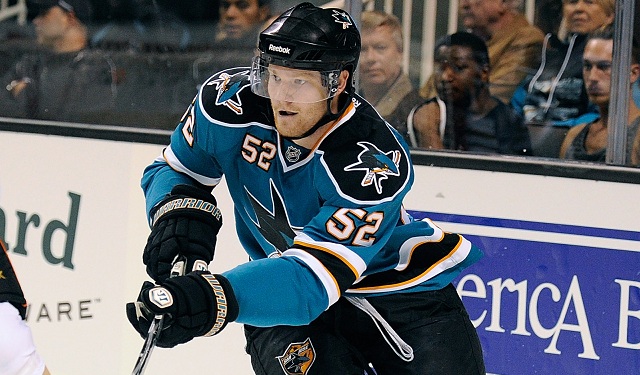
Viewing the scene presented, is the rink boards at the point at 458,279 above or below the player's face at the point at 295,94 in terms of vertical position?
below

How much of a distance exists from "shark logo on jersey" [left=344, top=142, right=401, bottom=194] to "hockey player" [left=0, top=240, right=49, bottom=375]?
698mm

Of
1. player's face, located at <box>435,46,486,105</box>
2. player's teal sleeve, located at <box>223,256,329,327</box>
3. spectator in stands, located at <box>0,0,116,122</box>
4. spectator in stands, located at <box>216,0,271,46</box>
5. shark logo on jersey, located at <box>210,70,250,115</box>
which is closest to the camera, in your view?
player's teal sleeve, located at <box>223,256,329,327</box>

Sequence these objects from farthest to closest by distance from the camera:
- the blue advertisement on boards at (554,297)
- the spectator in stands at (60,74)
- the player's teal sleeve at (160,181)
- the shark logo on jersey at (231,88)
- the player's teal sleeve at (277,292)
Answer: the spectator in stands at (60,74), the blue advertisement on boards at (554,297), the player's teal sleeve at (160,181), the shark logo on jersey at (231,88), the player's teal sleeve at (277,292)

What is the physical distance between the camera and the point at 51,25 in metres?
4.13

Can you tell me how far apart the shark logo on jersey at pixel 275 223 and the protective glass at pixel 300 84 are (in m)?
0.22

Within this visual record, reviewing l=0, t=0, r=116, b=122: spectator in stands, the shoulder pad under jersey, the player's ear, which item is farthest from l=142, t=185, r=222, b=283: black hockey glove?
l=0, t=0, r=116, b=122: spectator in stands

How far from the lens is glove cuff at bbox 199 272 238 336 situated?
6.48 feet

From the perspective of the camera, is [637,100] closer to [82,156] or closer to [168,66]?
[168,66]

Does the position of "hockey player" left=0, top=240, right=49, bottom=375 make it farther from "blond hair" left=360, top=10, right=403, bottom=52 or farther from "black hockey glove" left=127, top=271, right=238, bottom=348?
"blond hair" left=360, top=10, right=403, bottom=52

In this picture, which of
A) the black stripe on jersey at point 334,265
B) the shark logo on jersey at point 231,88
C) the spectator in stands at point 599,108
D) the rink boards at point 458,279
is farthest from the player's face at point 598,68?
the black stripe on jersey at point 334,265

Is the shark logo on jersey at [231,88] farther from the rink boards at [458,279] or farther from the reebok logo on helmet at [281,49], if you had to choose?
the rink boards at [458,279]

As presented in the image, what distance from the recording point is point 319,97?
7.50 feet

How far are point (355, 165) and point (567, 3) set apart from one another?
138 cm

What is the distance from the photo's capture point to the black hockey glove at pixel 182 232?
236 centimetres
